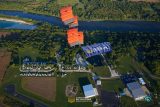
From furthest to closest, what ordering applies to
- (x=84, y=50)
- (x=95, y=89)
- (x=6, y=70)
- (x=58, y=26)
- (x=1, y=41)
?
(x=58, y=26) → (x=1, y=41) → (x=84, y=50) → (x=6, y=70) → (x=95, y=89)

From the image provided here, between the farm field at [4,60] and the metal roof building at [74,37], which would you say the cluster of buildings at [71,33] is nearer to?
the metal roof building at [74,37]

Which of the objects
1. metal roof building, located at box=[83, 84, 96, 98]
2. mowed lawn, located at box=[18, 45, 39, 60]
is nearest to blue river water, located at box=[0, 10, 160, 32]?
mowed lawn, located at box=[18, 45, 39, 60]

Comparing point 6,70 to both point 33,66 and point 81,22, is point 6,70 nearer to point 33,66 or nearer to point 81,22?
point 33,66

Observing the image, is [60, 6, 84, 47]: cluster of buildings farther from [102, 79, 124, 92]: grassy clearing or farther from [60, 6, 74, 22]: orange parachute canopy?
[102, 79, 124, 92]: grassy clearing

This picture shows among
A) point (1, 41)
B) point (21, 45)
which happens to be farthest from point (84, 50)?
point (1, 41)

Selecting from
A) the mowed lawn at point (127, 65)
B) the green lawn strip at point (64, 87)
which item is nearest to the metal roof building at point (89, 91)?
the green lawn strip at point (64, 87)

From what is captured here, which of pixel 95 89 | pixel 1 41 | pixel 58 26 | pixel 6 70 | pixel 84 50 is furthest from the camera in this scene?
pixel 58 26
